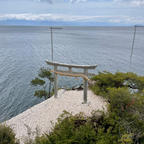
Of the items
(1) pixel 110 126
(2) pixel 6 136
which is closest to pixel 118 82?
(1) pixel 110 126

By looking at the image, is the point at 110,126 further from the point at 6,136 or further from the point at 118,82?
the point at 118,82

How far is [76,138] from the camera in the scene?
192 inches

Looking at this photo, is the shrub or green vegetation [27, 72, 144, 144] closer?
green vegetation [27, 72, 144, 144]

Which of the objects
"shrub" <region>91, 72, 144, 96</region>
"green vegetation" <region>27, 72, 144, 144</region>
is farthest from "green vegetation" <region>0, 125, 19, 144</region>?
"shrub" <region>91, 72, 144, 96</region>

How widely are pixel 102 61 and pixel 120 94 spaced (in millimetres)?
17352

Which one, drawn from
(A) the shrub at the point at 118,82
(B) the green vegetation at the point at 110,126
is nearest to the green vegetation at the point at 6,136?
(B) the green vegetation at the point at 110,126

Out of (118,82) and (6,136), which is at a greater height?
(6,136)

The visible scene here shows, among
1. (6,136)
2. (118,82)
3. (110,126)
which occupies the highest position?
(6,136)

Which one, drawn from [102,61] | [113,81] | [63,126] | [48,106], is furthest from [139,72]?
[63,126]

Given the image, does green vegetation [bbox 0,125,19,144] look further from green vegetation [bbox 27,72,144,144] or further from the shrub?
the shrub

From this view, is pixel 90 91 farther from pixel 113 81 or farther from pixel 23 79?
pixel 23 79

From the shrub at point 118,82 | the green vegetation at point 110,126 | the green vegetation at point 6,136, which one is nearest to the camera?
the green vegetation at point 6,136

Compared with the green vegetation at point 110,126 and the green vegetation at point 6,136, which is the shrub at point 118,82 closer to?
the green vegetation at point 110,126

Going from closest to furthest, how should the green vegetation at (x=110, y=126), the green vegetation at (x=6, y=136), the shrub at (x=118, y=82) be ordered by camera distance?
1. the green vegetation at (x=6, y=136)
2. the green vegetation at (x=110, y=126)
3. the shrub at (x=118, y=82)
